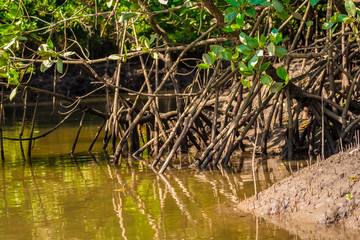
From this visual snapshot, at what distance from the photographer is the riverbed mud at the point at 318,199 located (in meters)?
4.23

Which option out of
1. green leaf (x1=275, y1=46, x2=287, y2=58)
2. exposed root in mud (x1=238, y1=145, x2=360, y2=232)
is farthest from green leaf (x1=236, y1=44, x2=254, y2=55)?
exposed root in mud (x1=238, y1=145, x2=360, y2=232)

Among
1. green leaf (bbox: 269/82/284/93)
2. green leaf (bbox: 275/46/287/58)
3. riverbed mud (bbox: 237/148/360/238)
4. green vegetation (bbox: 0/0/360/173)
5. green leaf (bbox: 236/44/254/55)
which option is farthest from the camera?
green vegetation (bbox: 0/0/360/173)

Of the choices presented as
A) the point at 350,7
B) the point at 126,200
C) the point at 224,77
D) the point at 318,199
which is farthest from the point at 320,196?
the point at 224,77

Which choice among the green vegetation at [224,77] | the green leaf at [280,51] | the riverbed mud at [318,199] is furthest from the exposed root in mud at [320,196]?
the green leaf at [280,51]

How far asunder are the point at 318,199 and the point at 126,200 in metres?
1.90

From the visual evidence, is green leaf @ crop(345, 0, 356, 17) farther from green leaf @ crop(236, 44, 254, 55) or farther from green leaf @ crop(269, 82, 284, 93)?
green leaf @ crop(269, 82, 284, 93)

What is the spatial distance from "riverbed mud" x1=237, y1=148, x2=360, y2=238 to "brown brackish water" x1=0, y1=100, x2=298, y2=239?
0.50 feet

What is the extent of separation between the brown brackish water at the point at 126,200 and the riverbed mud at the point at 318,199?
15 centimetres

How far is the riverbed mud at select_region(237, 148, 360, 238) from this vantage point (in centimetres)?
423

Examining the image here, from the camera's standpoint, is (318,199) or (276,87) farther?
(276,87)

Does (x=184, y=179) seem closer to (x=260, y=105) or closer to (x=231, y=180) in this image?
(x=231, y=180)

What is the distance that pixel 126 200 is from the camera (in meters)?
5.69

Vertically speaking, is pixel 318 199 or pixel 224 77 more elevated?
pixel 224 77

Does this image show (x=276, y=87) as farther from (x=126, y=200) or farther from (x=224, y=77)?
(x=224, y=77)
